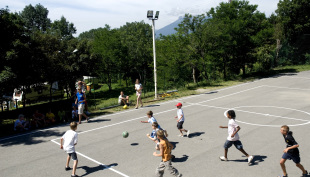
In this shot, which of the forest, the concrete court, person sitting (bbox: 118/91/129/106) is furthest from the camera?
person sitting (bbox: 118/91/129/106)

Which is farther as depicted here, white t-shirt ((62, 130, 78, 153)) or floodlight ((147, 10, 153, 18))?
floodlight ((147, 10, 153, 18))

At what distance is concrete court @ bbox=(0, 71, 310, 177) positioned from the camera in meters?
8.02

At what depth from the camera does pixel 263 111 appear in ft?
48.1

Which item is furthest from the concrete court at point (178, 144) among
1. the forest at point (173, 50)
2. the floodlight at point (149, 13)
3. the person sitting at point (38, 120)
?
the floodlight at point (149, 13)

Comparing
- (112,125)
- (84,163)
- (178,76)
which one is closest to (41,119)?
(112,125)

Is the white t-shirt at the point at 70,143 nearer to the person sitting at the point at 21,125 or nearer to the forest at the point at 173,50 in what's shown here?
the person sitting at the point at 21,125

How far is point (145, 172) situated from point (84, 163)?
2.32 metres

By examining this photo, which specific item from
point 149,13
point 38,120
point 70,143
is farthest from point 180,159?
point 149,13

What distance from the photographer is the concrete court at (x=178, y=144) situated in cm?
802

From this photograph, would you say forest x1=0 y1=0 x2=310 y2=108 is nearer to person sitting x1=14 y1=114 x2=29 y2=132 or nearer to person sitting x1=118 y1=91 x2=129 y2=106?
person sitting x1=14 y1=114 x2=29 y2=132

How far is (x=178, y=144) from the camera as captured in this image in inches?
396

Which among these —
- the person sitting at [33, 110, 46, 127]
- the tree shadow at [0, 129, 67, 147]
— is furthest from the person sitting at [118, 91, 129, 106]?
the tree shadow at [0, 129, 67, 147]

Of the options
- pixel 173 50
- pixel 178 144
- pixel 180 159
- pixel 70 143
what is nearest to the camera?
pixel 70 143

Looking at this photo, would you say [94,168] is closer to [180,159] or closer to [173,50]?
[180,159]
